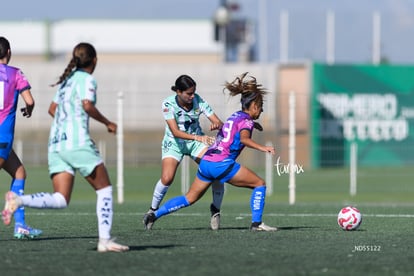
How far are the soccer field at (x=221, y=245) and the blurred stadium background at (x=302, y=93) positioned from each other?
10.1m

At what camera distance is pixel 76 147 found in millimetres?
10977

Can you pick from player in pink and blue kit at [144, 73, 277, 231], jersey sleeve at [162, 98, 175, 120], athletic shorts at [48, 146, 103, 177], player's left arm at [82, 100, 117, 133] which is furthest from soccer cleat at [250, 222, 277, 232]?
player's left arm at [82, 100, 117, 133]

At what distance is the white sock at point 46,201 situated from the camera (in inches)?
436

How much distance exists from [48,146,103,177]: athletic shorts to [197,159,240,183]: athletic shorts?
305cm

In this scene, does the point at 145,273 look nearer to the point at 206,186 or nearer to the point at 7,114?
the point at 7,114

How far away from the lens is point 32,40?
252 feet

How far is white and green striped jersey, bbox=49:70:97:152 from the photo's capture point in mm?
11008

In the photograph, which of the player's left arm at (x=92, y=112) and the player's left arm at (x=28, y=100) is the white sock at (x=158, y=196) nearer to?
the player's left arm at (x=28, y=100)

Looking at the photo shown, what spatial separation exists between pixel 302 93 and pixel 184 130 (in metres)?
26.6

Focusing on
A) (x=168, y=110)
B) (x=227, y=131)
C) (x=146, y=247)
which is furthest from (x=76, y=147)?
(x=168, y=110)

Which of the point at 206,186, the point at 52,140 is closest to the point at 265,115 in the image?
the point at 206,186

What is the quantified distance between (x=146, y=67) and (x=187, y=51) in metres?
31.3

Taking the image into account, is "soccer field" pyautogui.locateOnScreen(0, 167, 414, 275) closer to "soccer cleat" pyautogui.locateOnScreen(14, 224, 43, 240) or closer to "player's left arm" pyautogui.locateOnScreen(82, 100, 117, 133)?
"soccer cleat" pyautogui.locateOnScreen(14, 224, 43, 240)

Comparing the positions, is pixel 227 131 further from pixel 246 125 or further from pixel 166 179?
pixel 166 179
